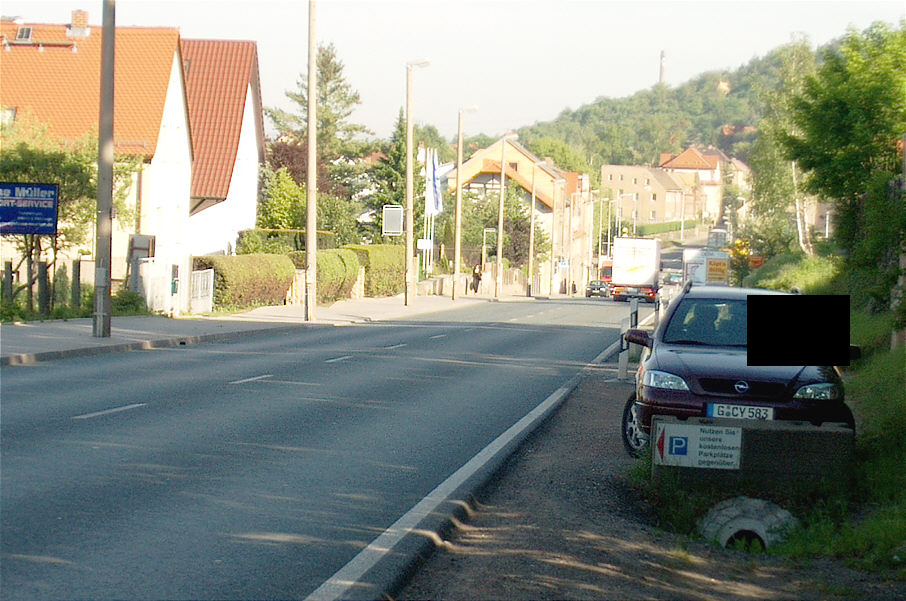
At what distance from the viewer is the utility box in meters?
8.05

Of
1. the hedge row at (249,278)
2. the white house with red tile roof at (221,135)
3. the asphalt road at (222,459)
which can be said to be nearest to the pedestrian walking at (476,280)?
the white house with red tile roof at (221,135)

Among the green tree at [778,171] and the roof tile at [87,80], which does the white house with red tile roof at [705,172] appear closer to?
the green tree at [778,171]

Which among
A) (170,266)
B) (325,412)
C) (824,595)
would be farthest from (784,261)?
(824,595)

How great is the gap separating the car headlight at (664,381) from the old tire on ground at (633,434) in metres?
0.43

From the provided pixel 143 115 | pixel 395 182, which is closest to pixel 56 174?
pixel 143 115

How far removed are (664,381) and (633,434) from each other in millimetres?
1254

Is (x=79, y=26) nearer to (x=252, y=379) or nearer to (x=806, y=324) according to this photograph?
(x=252, y=379)

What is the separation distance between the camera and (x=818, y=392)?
911cm

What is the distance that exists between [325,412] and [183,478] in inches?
168

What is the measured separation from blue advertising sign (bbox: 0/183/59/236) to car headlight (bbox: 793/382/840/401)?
58.2 ft

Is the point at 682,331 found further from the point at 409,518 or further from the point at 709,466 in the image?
the point at 409,518

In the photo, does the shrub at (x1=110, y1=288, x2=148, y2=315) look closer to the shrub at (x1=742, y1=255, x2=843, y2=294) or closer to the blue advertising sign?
the blue advertising sign

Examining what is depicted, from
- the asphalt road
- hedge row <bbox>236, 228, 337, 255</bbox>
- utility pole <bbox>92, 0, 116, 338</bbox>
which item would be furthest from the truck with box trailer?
utility pole <bbox>92, 0, 116, 338</bbox>

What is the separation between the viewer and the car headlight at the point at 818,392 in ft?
29.9
